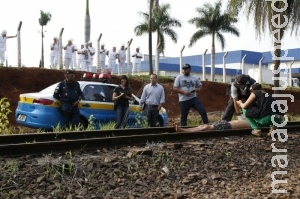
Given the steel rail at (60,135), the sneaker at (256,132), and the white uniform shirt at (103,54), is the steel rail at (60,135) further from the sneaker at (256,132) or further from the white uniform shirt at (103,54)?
the white uniform shirt at (103,54)

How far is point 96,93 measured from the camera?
10.7 metres

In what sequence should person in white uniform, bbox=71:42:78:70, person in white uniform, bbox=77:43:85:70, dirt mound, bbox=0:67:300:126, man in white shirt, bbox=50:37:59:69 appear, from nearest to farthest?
1. dirt mound, bbox=0:67:300:126
2. man in white shirt, bbox=50:37:59:69
3. person in white uniform, bbox=71:42:78:70
4. person in white uniform, bbox=77:43:85:70

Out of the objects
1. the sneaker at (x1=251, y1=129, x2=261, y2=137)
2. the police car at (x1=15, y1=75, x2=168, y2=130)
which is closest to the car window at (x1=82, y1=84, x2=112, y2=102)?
the police car at (x1=15, y1=75, x2=168, y2=130)

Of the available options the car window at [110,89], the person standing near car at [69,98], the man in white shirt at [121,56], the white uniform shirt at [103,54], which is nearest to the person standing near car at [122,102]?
the car window at [110,89]

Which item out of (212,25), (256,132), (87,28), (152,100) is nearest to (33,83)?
(87,28)

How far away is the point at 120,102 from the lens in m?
10.2

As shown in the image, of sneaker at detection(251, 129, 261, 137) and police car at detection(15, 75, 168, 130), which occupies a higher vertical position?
police car at detection(15, 75, 168, 130)

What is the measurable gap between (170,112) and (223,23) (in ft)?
66.4

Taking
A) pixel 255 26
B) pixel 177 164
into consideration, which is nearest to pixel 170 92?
pixel 255 26

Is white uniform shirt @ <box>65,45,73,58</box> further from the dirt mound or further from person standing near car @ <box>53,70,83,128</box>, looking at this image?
person standing near car @ <box>53,70,83,128</box>

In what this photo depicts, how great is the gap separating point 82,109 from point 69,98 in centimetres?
84

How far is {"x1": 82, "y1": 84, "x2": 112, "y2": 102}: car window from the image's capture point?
10.5 m

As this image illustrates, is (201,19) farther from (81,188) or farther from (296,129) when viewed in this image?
(81,188)

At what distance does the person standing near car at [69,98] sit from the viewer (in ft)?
31.0
